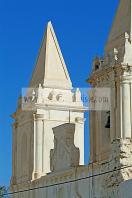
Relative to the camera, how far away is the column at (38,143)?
34469 mm

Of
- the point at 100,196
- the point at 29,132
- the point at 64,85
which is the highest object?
the point at 64,85

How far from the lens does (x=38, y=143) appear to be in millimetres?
34750

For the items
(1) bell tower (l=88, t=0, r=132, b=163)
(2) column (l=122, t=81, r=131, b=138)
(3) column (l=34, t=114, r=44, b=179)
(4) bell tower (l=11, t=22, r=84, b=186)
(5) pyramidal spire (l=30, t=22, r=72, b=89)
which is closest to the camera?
(2) column (l=122, t=81, r=131, b=138)

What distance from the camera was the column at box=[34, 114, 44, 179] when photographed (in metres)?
34.5

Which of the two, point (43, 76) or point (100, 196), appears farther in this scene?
point (43, 76)

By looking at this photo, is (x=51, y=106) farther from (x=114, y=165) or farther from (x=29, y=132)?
(x=114, y=165)

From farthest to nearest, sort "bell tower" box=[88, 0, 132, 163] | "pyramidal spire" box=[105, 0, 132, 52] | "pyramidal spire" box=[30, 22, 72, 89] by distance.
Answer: "pyramidal spire" box=[30, 22, 72, 89] → "pyramidal spire" box=[105, 0, 132, 52] → "bell tower" box=[88, 0, 132, 163]

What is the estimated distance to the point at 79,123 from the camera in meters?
35.2

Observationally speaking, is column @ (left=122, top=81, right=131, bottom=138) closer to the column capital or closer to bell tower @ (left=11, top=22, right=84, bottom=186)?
bell tower @ (left=11, top=22, right=84, bottom=186)

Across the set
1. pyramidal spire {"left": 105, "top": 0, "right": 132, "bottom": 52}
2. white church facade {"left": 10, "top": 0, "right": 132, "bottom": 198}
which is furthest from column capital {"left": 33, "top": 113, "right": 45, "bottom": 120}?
pyramidal spire {"left": 105, "top": 0, "right": 132, "bottom": 52}

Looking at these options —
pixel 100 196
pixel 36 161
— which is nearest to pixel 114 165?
pixel 100 196

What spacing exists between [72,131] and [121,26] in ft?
17.7

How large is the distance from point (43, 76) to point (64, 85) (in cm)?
106

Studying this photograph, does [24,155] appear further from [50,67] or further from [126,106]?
[126,106]
